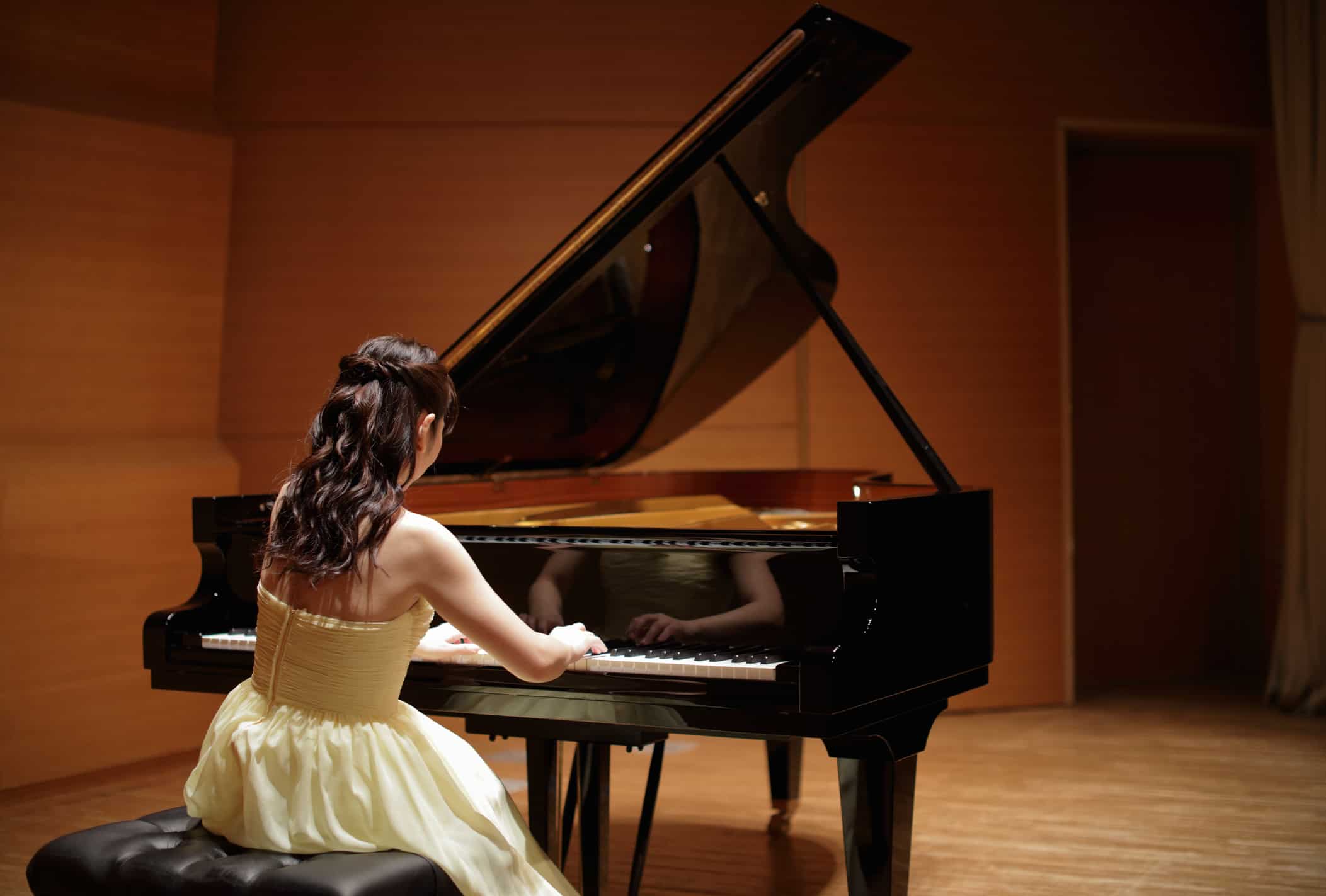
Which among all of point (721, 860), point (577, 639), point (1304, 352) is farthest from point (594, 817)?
point (1304, 352)

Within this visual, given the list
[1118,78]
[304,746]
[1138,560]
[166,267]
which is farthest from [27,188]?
[1138,560]

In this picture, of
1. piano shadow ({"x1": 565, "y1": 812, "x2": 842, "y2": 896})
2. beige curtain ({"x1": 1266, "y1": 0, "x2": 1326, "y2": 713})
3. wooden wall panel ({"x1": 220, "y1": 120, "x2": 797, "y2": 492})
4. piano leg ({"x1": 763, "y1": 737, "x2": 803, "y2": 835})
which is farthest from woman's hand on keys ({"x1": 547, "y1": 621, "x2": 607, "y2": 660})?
beige curtain ({"x1": 1266, "y1": 0, "x2": 1326, "y2": 713})

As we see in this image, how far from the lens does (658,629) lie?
101 inches

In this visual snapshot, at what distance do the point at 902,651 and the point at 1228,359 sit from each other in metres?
4.85

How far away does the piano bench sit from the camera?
1.78 metres

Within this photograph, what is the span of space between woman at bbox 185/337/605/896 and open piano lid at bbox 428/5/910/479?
2.88 ft

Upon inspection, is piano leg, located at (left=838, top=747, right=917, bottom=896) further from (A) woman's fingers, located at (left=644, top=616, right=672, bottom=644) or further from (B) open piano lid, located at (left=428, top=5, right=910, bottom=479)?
(B) open piano lid, located at (left=428, top=5, right=910, bottom=479)

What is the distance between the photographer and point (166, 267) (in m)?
5.29

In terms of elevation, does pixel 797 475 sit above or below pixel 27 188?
below

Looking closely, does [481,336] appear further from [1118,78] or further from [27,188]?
[1118,78]

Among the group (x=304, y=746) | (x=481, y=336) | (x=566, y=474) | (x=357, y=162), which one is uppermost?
(x=357, y=162)

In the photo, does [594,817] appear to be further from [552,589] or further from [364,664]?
[364,664]

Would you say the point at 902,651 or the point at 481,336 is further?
the point at 481,336

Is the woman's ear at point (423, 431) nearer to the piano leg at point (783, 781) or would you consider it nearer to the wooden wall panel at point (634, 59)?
the piano leg at point (783, 781)
